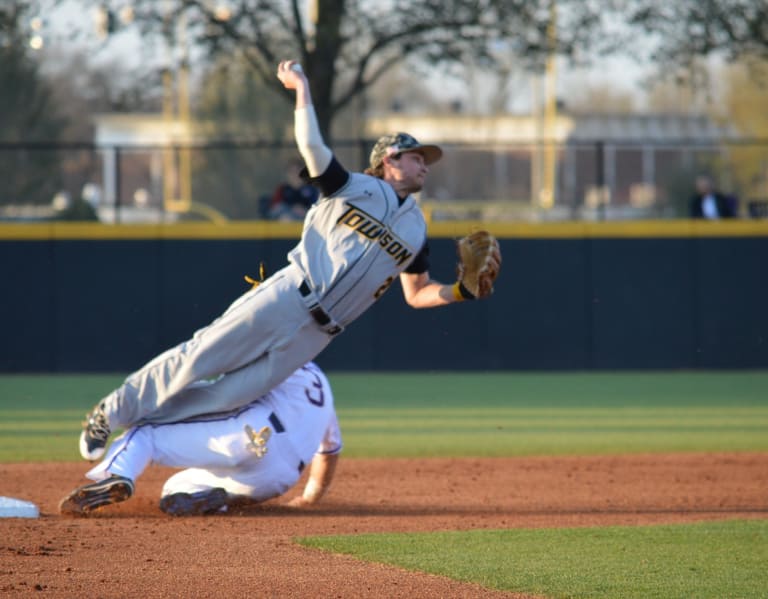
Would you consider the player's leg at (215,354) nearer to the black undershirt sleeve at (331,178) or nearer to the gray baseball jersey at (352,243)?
the gray baseball jersey at (352,243)

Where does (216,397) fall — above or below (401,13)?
below

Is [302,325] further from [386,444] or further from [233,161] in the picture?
[233,161]

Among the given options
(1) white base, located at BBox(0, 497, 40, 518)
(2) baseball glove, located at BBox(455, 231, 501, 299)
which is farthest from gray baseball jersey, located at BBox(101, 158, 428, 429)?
(1) white base, located at BBox(0, 497, 40, 518)

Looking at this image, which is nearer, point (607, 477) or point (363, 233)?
point (363, 233)

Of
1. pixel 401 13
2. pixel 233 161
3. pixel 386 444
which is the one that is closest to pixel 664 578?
pixel 386 444

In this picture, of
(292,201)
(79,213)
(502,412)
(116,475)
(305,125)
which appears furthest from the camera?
(79,213)

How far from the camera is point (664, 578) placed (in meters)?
4.98

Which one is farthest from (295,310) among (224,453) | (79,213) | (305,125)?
(79,213)

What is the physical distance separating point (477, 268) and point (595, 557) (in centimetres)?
166

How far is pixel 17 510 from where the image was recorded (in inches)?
249

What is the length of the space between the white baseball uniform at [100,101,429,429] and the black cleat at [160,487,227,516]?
0.46 m

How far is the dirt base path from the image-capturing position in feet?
15.8

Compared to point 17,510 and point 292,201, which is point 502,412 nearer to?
point 292,201

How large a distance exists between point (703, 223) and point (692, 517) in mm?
9823
